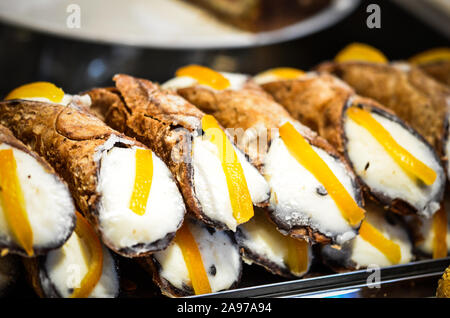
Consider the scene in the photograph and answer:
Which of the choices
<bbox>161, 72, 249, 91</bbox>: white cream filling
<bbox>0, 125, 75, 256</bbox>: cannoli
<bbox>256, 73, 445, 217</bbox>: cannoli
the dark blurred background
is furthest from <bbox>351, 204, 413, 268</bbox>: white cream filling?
the dark blurred background

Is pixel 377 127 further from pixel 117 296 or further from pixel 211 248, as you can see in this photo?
pixel 117 296

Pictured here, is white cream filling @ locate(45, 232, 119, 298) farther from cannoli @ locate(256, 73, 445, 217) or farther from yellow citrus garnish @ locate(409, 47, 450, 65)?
yellow citrus garnish @ locate(409, 47, 450, 65)

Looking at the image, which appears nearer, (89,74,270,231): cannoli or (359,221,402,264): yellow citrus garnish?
(89,74,270,231): cannoli

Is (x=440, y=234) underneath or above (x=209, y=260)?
underneath

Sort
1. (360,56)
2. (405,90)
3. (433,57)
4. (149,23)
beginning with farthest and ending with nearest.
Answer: (149,23), (433,57), (360,56), (405,90)

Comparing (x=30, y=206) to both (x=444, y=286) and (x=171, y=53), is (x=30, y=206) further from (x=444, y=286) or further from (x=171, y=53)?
(x=171, y=53)

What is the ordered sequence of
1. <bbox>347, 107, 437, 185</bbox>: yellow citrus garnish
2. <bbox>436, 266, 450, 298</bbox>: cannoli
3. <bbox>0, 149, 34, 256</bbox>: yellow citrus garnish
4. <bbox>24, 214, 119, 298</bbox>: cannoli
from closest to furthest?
<bbox>0, 149, 34, 256</bbox>: yellow citrus garnish
<bbox>24, 214, 119, 298</bbox>: cannoli
<bbox>436, 266, 450, 298</bbox>: cannoli
<bbox>347, 107, 437, 185</bbox>: yellow citrus garnish

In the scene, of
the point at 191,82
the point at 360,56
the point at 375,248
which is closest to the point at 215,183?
the point at 191,82
